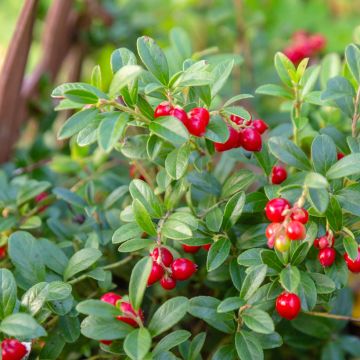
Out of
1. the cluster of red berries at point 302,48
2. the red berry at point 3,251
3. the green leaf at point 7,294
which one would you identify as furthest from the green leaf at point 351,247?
the cluster of red berries at point 302,48

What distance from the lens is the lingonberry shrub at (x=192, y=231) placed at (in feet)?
2.21

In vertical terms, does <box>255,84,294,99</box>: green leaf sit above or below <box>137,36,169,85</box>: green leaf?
below

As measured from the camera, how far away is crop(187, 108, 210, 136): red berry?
28.3 inches

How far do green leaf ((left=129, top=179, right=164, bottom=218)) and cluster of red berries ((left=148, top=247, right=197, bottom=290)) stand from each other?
58 mm

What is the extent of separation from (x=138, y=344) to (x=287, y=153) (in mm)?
299

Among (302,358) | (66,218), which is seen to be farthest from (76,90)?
(302,358)

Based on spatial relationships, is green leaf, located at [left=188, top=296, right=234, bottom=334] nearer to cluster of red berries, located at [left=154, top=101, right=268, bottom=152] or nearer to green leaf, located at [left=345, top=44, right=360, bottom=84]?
cluster of red berries, located at [left=154, top=101, right=268, bottom=152]

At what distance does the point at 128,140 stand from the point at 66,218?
1.20 ft

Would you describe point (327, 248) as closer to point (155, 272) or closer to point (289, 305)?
point (289, 305)

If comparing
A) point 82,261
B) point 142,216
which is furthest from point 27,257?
point 142,216

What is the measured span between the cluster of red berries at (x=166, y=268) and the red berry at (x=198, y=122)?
16 centimetres

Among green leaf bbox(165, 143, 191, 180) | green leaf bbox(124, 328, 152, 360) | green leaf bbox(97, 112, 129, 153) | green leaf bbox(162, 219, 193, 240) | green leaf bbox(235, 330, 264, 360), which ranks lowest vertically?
green leaf bbox(235, 330, 264, 360)

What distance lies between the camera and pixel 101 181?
106 cm

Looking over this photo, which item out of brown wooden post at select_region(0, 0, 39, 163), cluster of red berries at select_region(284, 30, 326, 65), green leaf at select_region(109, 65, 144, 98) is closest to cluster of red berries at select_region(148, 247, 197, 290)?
green leaf at select_region(109, 65, 144, 98)
